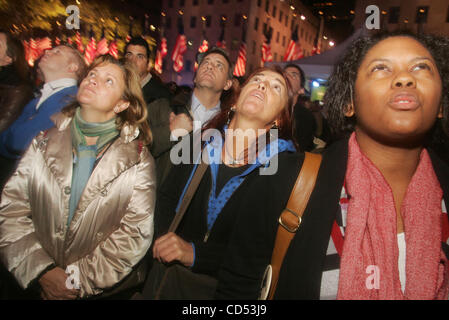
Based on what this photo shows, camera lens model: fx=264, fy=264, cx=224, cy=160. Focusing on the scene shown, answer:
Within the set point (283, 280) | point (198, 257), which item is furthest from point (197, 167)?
point (283, 280)

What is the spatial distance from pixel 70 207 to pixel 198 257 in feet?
3.19

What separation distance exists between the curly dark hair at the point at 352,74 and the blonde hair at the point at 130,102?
4.71 feet

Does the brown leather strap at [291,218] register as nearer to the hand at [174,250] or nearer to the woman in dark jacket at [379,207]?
the woman in dark jacket at [379,207]

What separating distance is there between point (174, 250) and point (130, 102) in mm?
1209

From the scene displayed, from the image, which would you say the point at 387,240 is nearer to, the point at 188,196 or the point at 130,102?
the point at 188,196

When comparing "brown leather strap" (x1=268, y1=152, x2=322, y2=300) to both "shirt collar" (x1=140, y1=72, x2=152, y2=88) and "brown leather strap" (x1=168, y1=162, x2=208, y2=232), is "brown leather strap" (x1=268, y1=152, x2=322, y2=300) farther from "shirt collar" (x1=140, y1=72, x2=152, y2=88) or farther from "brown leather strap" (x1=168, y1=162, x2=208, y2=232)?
"shirt collar" (x1=140, y1=72, x2=152, y2=88)

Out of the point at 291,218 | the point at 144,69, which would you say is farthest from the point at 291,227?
the point at 144,69

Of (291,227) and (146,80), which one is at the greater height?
(146,80)

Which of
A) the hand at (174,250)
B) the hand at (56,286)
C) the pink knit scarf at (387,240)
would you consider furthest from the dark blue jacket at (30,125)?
the pink knit scarf at (387,240)

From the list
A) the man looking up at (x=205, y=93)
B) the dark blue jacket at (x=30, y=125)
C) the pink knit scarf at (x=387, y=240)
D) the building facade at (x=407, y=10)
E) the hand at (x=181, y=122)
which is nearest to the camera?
the pink knit scarf at (x=387, y=240)

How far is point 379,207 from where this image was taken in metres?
1.41

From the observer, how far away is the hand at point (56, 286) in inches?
70.5

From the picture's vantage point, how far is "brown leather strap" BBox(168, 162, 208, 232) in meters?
1.85

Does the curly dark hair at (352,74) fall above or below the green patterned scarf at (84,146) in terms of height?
above
